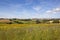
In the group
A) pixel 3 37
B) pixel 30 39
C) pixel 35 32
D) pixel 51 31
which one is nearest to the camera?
pixel 3 37

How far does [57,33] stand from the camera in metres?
6.12

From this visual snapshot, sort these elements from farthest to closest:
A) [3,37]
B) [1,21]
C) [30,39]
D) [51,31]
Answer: [1,21], [51,31], [30,39], [3,37]

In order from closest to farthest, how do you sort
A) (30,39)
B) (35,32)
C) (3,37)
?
(3,37) → (30,39) → (35,32)

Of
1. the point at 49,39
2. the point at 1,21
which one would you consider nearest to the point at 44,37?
the point at 49,39

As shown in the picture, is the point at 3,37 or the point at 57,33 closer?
the point at 3,37

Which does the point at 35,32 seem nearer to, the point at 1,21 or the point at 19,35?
the point at 19,35

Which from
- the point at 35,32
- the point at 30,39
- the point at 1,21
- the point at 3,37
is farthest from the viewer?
the point at 1,21

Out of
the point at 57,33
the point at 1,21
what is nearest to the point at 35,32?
the point at 57,33

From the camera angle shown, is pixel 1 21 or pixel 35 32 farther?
pixel 1 21

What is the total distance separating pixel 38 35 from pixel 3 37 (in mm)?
1529

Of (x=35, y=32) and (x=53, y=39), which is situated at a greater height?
(x=35, y=32)

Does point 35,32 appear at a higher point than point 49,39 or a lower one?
higher

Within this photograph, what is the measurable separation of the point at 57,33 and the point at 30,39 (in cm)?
166

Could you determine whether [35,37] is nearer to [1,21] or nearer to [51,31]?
[51,31]
